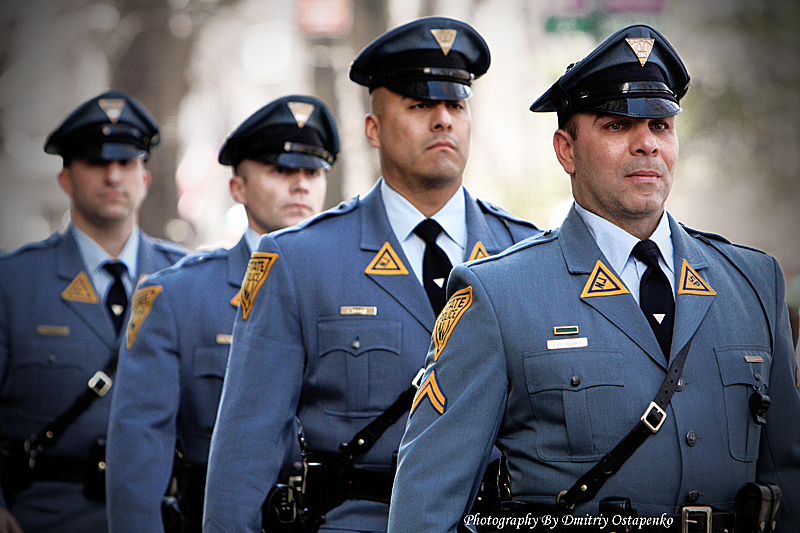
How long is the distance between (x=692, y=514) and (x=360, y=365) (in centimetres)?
126

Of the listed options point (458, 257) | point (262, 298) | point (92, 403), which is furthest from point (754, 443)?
point (92, 403)

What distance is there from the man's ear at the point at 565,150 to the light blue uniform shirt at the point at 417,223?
0.79 metres

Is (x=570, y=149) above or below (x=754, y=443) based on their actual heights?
above

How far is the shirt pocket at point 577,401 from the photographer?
2.55 m

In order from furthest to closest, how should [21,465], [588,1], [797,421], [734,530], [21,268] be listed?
1. [588,1]
2. [21,268]
3. [21,465]
4. [797,421]
5. [734,530]

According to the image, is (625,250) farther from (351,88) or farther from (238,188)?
(351,88)

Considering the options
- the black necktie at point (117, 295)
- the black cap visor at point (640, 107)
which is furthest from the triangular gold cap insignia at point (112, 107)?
the black cap visor at point (640, 107)

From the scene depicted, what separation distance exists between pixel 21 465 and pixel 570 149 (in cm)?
342

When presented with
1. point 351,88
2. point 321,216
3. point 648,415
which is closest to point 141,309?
point 321,216

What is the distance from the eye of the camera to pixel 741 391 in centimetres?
263

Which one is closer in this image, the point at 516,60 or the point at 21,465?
the point at 21,465

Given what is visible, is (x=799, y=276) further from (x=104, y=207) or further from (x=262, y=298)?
(x=262, y=298)

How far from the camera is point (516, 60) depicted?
12328mm

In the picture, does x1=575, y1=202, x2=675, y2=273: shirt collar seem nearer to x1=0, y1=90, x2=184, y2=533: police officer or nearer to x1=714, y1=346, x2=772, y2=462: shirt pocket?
x1=714, y1=346, x2=772, y2=462: shirt pocket
